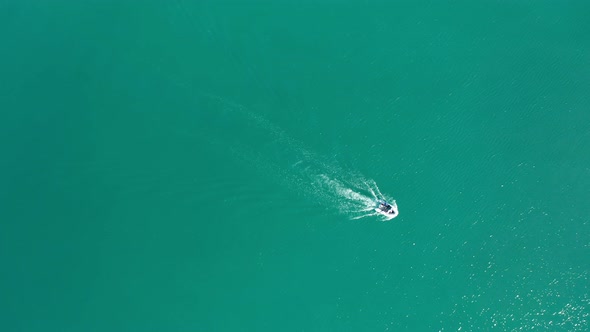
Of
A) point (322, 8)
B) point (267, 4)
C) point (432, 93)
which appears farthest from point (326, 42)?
point (432, 93)

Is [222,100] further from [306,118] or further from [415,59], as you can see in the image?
[415,59]

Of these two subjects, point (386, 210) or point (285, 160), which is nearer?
point (386, 210)

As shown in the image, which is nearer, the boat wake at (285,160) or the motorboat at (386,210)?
the motorboat at (386,210)

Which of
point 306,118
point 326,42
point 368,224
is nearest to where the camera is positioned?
point 368,224

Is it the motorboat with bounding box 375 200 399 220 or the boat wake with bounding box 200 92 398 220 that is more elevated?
the boat wake with bounding box 200 92 398 220

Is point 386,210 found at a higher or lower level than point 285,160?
lower

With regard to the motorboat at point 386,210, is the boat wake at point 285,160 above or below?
above

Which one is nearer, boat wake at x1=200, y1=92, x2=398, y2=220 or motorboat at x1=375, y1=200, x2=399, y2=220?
motorboat at x1=375, y1=200, x2=399, y2=220

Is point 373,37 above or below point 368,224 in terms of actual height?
above
